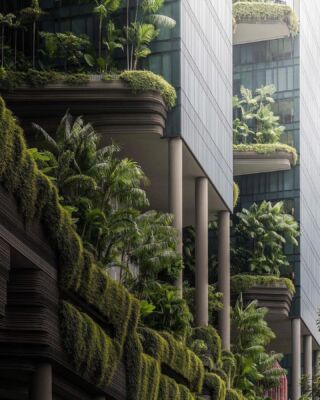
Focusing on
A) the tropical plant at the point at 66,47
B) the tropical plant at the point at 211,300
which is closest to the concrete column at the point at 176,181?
the tropical plant at the point at 66,47

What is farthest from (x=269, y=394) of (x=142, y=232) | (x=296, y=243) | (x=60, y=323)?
(x=60, y=323)

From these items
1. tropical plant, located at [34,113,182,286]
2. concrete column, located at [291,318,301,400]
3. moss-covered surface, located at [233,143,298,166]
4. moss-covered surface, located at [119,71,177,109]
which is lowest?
tropical plant, located at [34,113,182,286]

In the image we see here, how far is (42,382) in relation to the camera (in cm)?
4597

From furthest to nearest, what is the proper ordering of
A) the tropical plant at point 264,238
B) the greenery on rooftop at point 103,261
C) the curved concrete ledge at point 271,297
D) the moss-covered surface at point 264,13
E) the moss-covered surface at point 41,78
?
1. the moss-covered surface at point 264,13
2. the tropical plant at point 264,238
3. the curved concrete ledge at point 271,297
4. the moss-covered surface at point 41,78
5. the greenery on rooftop at point 103,261

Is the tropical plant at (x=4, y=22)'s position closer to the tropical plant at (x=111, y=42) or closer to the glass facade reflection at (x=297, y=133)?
the tropical plant at (x=111, y=42)

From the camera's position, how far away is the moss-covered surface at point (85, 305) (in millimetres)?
43625

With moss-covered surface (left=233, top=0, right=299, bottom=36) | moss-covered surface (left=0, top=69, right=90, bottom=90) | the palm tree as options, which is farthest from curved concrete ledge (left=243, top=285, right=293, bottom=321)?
moss-covered surface (left=0, top=69, right=90, bottom=90)

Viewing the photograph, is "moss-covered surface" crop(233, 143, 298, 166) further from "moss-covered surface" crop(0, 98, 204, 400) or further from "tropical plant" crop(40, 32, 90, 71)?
"moss-covered surface" crop(0, 98, 204, 400)

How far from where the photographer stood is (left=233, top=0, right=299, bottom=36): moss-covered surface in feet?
326

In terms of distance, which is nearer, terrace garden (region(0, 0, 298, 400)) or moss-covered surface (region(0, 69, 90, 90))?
terrace garden (region(0, 0, 298, 400))

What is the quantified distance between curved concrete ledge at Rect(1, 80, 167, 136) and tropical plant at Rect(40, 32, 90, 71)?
1901 millimetres

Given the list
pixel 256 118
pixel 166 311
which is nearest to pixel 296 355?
pixel 256 118

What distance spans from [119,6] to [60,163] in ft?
42.9

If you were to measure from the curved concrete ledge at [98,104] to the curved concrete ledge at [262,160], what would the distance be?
32893 mm
